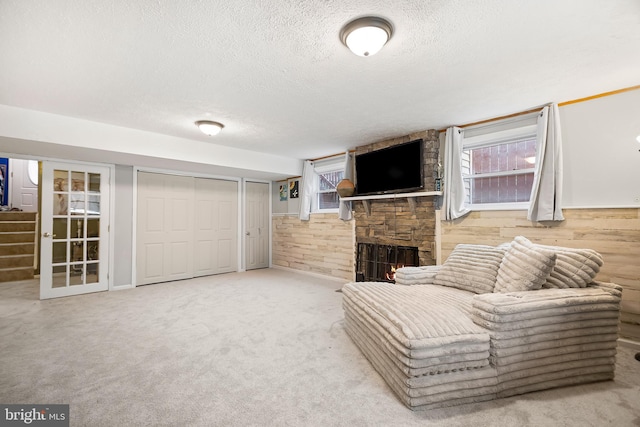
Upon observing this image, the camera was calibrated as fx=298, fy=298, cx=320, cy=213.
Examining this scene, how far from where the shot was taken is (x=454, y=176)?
367 centimetres

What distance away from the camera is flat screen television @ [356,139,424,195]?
3.95 metres

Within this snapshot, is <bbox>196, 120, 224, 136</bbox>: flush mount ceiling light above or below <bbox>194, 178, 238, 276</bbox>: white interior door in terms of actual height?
→ above

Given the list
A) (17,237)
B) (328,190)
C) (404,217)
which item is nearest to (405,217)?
(404,217)

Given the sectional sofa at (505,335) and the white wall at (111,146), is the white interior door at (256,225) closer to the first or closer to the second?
the white wall at (111,146)

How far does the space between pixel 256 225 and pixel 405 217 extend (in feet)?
11.4

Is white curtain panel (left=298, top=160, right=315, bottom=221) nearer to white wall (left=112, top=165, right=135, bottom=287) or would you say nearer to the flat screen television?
the flat screen television

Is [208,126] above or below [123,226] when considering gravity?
above

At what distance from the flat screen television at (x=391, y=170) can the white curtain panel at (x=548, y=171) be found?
124 centimetres

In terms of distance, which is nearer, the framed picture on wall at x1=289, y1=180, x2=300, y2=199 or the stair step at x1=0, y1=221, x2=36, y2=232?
the stair step at x1=0, y1=221, x2=36, y2=232

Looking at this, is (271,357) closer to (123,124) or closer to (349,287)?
(349,287)

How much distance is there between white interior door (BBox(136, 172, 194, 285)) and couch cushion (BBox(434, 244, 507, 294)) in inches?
175

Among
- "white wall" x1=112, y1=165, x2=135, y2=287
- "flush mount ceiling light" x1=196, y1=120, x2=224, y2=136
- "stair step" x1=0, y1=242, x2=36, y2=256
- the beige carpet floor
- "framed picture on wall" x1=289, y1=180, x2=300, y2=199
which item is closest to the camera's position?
the beige carpet floor

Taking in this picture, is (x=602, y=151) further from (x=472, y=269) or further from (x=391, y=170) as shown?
(x=391, y=170)

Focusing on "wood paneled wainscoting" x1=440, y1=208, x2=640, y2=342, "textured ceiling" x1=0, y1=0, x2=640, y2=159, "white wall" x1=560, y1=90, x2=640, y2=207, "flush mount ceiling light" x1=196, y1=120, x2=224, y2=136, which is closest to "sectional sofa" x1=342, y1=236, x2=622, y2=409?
"wood paneled wainscoting" x1=440, y1=208, x2=640, y2=342
